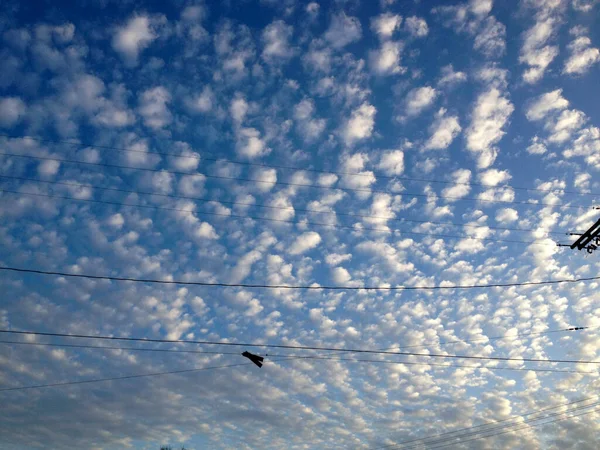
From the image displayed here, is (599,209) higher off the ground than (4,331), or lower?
higher

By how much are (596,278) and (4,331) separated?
29138mm

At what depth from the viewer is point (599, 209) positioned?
653 inches

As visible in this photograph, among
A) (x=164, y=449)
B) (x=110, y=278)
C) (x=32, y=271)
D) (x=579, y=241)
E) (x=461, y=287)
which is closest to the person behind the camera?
(x=32, y=271)

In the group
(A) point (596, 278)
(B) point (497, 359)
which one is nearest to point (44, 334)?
(B) point (497, 359)

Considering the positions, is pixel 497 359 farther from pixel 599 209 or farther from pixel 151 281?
pixel 151 281

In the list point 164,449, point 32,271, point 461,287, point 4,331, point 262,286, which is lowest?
point 164,449

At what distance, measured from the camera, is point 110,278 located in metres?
16.1

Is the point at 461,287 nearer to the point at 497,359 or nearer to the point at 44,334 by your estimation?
the point at 497,359

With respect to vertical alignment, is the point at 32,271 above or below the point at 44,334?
above

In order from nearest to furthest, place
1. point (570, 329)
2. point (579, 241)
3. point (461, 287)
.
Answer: point (579, 241) → point (461, 287) → point (570, 329)

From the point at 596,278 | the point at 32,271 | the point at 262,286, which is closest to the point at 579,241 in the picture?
the point at 596,278

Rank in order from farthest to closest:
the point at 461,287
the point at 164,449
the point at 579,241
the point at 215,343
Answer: the point at 164,449, the point at 461,287, the point at 215,343, the point at 579,241

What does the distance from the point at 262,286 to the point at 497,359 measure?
49.4 feet

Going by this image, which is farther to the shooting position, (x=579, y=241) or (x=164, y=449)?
(x=164, y=449)
